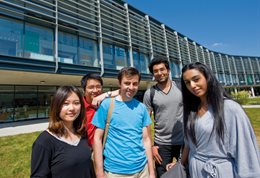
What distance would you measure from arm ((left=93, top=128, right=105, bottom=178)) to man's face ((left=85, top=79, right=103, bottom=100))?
1.96ft

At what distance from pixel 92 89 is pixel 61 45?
1109 centimetres

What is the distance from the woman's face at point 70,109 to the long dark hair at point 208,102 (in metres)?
1.18

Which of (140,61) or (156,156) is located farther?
(140,61)

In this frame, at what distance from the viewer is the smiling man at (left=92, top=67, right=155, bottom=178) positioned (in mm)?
2133

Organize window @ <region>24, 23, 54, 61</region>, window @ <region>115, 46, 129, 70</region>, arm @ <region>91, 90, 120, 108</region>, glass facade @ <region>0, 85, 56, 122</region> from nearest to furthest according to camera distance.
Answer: arm @ <region>91, 90, 120, 108</region>
window @ <region>24, 23, 54, 61</region>
glass facade @ <region>0, 85, 56, 122</region>
window @ <region>115, 46, 129, 70</region>

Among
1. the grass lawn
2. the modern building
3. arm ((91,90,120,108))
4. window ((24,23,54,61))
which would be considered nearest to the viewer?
arm ((91,90,120,108))

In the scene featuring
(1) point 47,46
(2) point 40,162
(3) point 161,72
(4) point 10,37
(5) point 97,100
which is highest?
(4) point 10,37

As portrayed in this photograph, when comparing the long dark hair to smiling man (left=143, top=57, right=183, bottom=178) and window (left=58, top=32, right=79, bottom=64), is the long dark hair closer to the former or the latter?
smiling man (left=143, top=57, right=183, bottom=178)

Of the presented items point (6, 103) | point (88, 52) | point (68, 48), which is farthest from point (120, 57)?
point (6, 103)

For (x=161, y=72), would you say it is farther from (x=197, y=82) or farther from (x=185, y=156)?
(x=185, y=156)

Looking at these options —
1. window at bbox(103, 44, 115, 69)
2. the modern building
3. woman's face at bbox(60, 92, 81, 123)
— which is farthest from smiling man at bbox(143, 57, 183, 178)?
window at bbox(103, 44, 115, 69)

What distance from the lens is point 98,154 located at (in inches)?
83.9

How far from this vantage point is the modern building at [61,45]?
10414mm

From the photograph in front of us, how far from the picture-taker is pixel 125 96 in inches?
90.8
